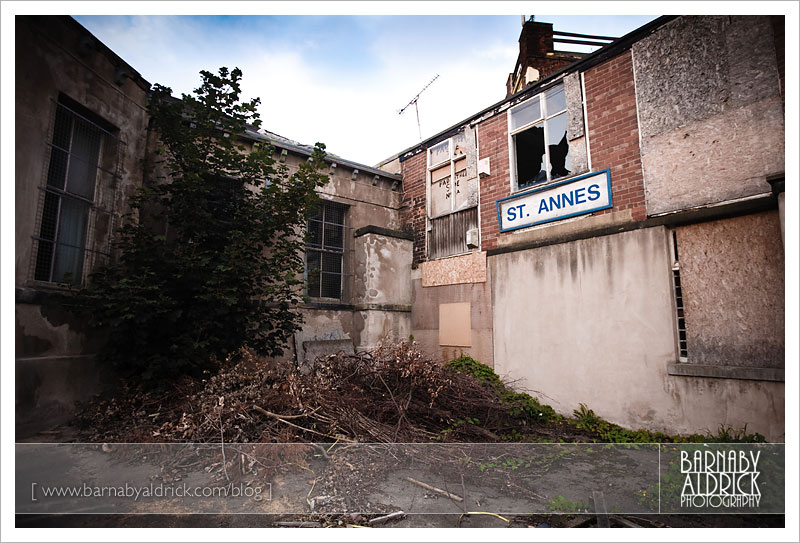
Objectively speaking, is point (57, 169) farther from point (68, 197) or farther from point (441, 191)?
point (441, 191)

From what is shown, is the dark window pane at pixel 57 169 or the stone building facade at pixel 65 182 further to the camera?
the dark window pane at pixel 57 169

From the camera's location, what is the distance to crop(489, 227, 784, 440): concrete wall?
197 inches

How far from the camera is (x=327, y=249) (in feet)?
28.9

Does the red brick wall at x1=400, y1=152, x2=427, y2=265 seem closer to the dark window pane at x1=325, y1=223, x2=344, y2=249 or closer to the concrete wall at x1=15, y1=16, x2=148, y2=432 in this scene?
the dark window pane at x1=325, y1=223, x2=344, y2=249

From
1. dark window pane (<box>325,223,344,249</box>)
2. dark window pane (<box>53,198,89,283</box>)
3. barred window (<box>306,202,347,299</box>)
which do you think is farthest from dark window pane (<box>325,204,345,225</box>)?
dark window pane (<box>53,198,89,283</box>)

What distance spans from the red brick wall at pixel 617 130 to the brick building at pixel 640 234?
0.06 ft

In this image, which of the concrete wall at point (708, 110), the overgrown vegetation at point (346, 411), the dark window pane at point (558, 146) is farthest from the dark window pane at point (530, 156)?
the overgrown vegetation at point (346, 411)

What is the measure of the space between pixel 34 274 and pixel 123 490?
9.21ft

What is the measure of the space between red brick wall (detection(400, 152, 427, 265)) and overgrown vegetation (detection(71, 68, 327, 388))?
351 centimetres

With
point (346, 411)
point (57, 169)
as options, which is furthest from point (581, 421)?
point (57, 169)

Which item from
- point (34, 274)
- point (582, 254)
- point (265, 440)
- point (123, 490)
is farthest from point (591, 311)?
point (34, 274)

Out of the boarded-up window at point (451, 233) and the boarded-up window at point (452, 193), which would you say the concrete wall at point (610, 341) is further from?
the boarded-up window at point (452, 193)

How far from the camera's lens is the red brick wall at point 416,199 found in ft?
30.4

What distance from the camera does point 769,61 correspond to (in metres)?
4.89
